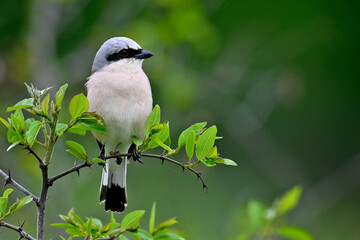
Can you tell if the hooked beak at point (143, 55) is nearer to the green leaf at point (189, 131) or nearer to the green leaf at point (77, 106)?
the green leaf at point (189, 131)

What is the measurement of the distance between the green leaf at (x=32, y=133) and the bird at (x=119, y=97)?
3.33 feet

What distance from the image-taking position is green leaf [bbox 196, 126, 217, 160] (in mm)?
2762

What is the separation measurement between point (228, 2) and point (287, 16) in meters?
0.98

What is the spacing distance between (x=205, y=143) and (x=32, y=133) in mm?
774

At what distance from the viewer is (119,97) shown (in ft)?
12.4

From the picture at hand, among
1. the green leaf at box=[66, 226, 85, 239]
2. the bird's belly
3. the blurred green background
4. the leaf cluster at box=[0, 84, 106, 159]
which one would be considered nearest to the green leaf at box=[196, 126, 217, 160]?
the leaf cluster at box=[0, 84, 106, 159]

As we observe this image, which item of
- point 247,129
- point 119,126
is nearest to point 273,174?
point 247,129

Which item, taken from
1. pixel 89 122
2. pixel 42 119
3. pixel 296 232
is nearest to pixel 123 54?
pixel 89 122

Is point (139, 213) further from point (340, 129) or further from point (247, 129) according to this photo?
point (340, 129)

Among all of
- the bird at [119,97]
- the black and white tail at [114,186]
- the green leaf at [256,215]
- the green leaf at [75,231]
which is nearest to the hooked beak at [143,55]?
the bird at [119,97]

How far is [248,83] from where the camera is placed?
24.8ft

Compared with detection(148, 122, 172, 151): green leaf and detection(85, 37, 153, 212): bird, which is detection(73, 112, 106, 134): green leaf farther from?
detection(85, 37, 153, 212): bird

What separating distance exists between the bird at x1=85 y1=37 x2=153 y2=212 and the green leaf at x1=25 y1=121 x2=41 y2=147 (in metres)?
1.02

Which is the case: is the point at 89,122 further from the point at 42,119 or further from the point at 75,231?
the point at 75,231
